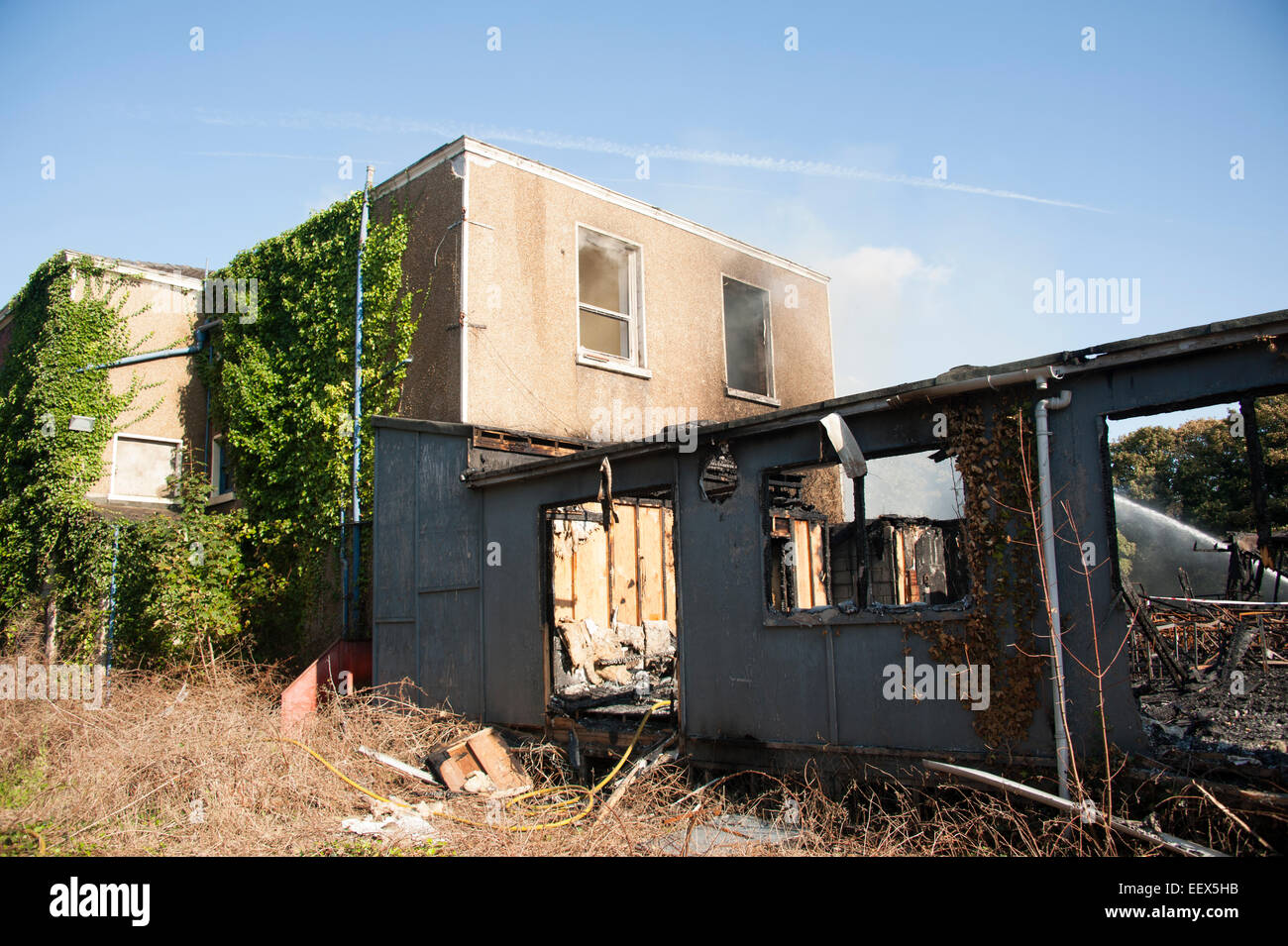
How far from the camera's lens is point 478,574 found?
1105cm

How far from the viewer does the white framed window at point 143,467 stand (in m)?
17.1

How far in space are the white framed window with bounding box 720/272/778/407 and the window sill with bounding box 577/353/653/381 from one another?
2620mm

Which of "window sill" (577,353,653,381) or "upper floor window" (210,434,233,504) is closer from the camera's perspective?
"window sill" (577,353,653,381)

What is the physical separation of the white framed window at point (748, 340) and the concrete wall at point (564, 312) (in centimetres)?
20

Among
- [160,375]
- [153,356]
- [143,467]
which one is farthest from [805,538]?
[153,356]

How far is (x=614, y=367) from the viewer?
14.5 meters

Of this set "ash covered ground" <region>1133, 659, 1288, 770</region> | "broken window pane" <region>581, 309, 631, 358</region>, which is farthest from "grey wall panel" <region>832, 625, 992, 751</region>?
"broken window pane" <region>581, 309, 631, 358</region>

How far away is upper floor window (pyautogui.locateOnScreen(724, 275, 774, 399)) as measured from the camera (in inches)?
679

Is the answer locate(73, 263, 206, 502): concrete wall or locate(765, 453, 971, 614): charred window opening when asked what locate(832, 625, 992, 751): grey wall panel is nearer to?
locate(765, 453, 971, 614): charred window opening

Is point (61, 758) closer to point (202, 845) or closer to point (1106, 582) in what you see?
point (202, 845)

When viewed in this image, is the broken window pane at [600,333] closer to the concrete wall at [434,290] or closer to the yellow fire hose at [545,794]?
the concrete wall at [434,290]

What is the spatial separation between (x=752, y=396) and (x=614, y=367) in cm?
318

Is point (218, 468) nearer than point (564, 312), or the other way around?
point (564, 312)

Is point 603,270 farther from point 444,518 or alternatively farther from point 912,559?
point 912,559
